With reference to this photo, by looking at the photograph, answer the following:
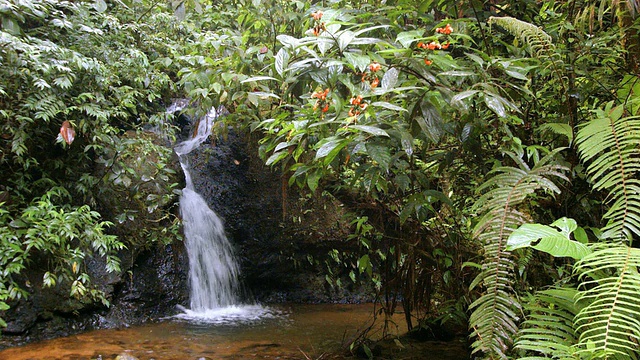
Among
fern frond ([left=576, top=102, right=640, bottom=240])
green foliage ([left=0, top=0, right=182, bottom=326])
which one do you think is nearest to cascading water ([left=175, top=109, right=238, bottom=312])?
green foliage ([left=0, top=0, right=182, bottom=326])

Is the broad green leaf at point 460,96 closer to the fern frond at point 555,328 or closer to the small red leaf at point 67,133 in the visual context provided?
the fern frond at point 555,328

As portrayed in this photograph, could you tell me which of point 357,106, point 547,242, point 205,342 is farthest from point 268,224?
point 547,242

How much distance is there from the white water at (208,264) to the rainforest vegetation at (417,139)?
0.46 metres

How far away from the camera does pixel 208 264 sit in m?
6.43

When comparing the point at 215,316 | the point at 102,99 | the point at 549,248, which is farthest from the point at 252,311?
the point at 549,248

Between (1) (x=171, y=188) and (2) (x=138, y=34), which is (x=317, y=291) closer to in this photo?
(1) (x=171, y=188)

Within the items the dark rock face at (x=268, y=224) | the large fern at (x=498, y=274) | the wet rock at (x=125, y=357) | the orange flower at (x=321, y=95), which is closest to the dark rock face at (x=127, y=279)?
the dark rock face at (x=268, y=224)

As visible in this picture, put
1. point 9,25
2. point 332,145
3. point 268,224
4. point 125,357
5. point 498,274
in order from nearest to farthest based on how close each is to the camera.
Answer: point 498,274 < point 332,145 < point 125,357 < point 9,25 < point 268,224

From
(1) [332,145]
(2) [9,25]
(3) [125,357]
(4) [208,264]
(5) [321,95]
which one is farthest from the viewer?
(4) [208,264]

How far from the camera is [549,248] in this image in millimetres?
1313

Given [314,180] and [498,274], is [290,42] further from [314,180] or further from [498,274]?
A: [498,274]

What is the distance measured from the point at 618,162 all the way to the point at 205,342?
3.95 metres

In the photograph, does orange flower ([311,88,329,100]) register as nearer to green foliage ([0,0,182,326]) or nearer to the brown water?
the brown water

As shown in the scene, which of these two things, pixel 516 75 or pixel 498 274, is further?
pixel 516 75
